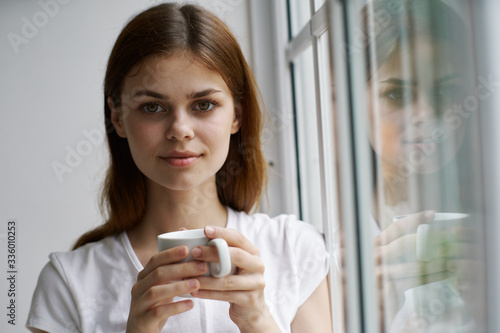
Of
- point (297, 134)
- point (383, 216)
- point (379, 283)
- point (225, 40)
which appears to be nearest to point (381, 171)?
point (383, 216)

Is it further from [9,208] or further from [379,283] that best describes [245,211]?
[9,208]

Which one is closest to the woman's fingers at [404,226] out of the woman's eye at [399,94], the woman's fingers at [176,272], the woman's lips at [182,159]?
the woman's eye at [399,94]


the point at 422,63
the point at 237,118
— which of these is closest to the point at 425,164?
the point at 422,63

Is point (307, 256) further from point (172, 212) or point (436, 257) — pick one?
→ point (436, 257)

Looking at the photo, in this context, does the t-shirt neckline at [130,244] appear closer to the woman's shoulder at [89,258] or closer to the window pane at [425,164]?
the woman's shoulder at [89,258]

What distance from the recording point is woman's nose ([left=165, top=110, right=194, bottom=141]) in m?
0.76

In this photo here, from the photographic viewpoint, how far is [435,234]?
445mm

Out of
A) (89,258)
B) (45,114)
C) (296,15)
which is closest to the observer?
(89,258)

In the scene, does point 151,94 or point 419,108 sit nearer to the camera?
point 419,108

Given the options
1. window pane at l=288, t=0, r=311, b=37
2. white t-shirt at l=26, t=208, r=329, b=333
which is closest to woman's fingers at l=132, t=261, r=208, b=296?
white t-shirt at l=26, t=208, r=329, b=333

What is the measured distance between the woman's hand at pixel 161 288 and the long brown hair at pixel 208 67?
28 cm

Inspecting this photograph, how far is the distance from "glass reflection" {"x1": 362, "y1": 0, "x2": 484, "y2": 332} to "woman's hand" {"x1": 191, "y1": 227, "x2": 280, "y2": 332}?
0.64 ft

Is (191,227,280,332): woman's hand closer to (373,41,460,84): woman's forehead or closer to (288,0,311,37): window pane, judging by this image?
(373,41,460,84): woman's forehead

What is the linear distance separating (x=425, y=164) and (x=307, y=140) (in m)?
0.80
